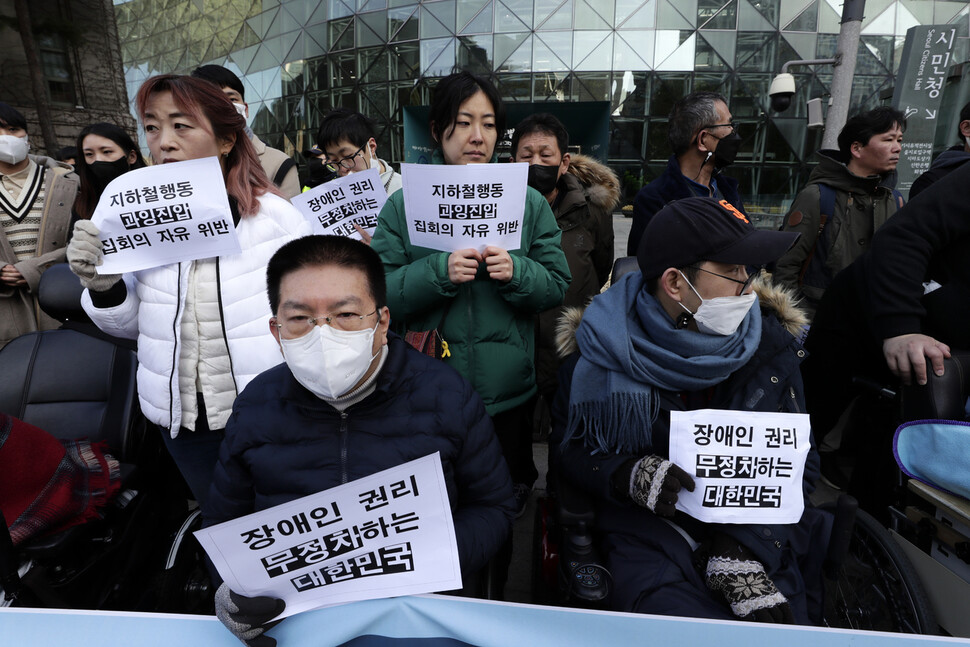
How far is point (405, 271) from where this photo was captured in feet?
6.01

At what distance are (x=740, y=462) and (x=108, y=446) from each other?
2241mm

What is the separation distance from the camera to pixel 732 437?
1452 mm

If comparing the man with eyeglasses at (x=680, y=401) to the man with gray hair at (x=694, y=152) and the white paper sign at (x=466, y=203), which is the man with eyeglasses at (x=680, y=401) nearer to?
the white paper sign at (x=466, y=203)

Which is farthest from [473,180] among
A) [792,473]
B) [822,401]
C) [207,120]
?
[822,401]

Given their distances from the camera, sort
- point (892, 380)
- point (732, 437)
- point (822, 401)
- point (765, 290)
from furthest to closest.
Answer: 1. point (822, 401)
2. point (892, 380)
3. point (765, 290)
4. point (732, 437)

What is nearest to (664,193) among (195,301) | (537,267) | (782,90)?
(537,267)

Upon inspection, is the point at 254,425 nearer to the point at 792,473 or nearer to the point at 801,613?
the point at 792,473

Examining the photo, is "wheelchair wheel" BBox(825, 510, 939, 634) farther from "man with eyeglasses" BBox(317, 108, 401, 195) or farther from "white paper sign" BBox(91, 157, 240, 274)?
"man with eyeglasses" BBox(317, 108, 401, 195)

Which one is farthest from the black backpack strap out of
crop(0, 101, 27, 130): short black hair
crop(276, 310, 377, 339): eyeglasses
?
crop(276, 310, 377, 339): eyeglasses

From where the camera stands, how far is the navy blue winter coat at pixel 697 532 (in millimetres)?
1453

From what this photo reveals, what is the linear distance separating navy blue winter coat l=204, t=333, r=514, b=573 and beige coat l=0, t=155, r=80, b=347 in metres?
2.40

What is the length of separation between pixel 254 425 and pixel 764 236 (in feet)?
4.97

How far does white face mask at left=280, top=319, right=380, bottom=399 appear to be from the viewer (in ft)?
4.10

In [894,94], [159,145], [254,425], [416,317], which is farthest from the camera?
[894,94]
